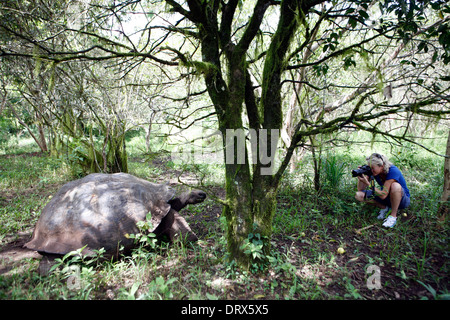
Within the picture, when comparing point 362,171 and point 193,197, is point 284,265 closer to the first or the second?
point 193,197

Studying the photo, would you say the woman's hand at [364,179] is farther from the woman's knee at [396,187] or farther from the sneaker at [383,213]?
the sneaker at [383,213]

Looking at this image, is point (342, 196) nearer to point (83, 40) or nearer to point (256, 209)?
point (256, 209)

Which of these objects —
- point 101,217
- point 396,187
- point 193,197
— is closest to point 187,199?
point 193,197

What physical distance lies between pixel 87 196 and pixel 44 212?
Result: 20.6 inches

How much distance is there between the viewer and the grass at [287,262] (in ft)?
6.91

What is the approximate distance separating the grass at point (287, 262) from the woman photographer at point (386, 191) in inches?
6.0

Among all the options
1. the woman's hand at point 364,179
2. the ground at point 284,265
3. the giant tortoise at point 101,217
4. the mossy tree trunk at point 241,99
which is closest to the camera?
the ground at point 284,265

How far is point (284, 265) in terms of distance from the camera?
2.29 m

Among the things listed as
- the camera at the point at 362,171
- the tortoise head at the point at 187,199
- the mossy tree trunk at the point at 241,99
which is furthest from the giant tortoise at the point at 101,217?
the camera at the point at 362,171

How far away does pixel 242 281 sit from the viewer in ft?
7.30

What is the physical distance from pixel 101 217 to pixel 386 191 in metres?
3.64

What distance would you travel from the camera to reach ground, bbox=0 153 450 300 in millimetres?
2100

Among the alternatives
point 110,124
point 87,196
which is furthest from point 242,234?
point 110,124

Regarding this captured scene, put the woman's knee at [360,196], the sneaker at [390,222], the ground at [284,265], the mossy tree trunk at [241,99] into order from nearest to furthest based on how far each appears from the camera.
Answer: the ground at [284,265] < the mossy tree trunk at [241,99] < the sneaker at [390,222] < the woman's knee at [360,196]
